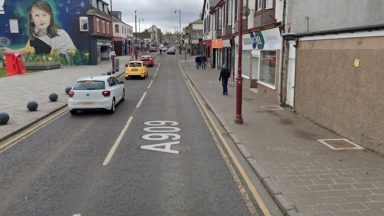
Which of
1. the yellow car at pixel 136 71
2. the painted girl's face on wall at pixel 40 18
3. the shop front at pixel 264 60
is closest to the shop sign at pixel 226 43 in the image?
the shop front at pixel 264 60

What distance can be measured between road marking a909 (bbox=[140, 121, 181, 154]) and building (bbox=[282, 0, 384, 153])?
16.1 feet

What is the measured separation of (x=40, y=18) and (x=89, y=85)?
121 feet

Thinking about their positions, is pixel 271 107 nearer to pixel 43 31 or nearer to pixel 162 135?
pixel 162 135

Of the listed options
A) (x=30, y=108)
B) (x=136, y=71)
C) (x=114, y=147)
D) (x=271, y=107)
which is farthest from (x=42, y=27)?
(x=114, y=147)

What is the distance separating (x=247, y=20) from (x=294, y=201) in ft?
60.5

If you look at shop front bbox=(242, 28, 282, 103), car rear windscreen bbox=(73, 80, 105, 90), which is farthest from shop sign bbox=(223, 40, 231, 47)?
car rear windscreen bbox=(73, 80, 105, 90)

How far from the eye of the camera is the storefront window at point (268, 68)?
17656mm

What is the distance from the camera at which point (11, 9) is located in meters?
45.9

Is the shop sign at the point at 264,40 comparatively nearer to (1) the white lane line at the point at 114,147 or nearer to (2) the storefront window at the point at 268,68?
(2) the storefront window at the point at 268,68

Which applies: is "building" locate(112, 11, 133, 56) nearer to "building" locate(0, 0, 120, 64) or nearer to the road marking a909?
"building" locate(0, 0, 120, 64)

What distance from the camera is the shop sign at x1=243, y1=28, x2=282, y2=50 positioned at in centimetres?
1661

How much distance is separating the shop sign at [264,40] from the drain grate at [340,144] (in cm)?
720

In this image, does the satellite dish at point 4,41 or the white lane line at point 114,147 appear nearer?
the white lane line at point 114,147

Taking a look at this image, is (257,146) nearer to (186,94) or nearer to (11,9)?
(186,94)
